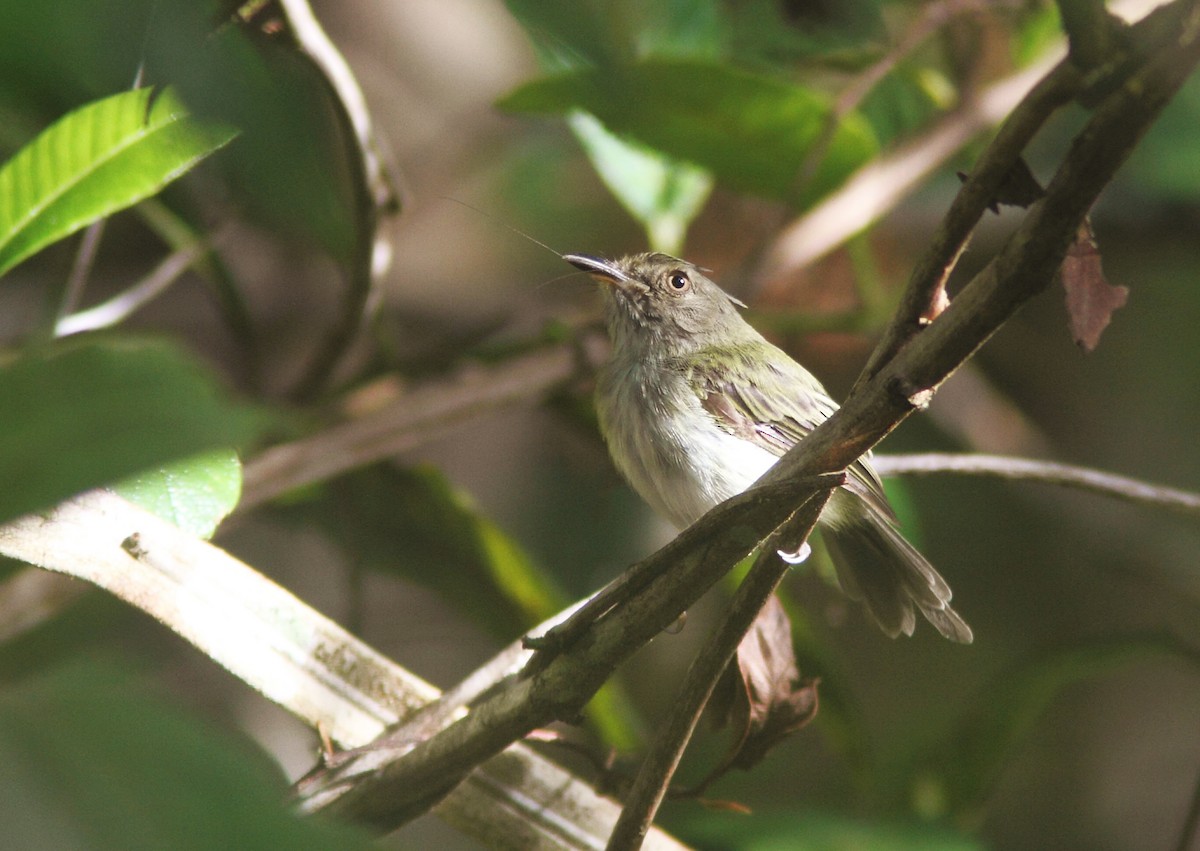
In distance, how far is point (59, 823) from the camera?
613 mm

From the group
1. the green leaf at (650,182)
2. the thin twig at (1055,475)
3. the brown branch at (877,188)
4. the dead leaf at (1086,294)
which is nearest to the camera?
the dead leaf at (1086,294)

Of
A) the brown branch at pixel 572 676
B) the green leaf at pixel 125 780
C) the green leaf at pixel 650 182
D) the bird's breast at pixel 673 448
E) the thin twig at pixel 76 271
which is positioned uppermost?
the green leaf at pixel 650 182

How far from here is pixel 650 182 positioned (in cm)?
334

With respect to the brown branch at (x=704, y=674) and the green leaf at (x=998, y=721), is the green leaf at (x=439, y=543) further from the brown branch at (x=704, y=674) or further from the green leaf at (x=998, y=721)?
the brown branch at (x=704, y=674)

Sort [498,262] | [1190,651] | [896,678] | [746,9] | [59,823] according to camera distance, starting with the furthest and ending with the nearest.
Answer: [498,262] < [896,678] < [746,9] < [1190,651] < [59,823]

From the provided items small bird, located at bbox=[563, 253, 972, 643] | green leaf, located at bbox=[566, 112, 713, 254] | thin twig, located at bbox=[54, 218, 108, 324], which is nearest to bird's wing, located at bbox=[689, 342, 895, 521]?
small bird, located at bbox=[563, 253, 972, 643]

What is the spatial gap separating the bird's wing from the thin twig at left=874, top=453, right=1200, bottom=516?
572 millimetres

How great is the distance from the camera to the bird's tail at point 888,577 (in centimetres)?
233

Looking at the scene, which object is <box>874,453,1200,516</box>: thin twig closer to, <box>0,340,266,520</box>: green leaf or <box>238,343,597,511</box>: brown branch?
<box>238,343,597,511</box>: brown branch

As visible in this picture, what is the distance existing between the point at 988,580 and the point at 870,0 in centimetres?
236

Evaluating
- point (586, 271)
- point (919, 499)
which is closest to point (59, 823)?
point (586, 271)

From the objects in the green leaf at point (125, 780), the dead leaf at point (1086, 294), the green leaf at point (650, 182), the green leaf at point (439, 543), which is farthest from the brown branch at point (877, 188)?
the green leaf at point (125, 780)

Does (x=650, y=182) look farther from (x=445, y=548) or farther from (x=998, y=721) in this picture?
(x=998, y=721)

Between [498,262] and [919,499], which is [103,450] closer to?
[919,499]
